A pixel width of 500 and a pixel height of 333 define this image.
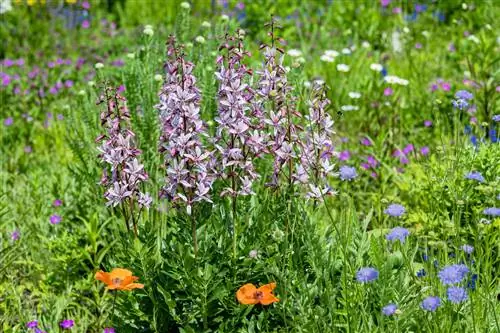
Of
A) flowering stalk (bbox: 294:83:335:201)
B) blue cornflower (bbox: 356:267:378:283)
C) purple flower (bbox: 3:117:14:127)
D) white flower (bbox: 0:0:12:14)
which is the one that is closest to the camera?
blue cornflower (bbox: 356:267:378:283)

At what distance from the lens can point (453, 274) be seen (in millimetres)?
2127

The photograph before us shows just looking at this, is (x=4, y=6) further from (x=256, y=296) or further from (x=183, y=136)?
(x=256, y=296)

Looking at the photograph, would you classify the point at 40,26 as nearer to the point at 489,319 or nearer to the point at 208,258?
the point at 208,258

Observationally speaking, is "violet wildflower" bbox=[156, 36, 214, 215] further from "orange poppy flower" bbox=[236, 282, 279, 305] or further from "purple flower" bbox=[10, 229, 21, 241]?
"purple flower" bbox=[10, 229, 21, 241]

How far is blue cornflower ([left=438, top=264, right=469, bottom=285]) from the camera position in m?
2.12

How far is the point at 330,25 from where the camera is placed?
6145mm

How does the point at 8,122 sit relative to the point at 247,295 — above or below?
below

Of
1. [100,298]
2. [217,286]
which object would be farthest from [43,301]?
[217,286]

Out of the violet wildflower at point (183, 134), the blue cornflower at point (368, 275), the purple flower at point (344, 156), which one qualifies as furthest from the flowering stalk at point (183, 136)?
the purple flower at point (344, 156)

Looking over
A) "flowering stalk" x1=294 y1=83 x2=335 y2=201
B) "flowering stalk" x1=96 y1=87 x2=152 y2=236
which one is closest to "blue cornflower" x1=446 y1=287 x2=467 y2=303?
"flowering stalk" x1=294 y1=83 x2=335 y2=201

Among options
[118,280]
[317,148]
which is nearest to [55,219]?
[118,280]

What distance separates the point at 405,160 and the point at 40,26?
12.5ft

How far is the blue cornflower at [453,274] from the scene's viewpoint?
212cm

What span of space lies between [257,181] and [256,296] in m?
1.08
